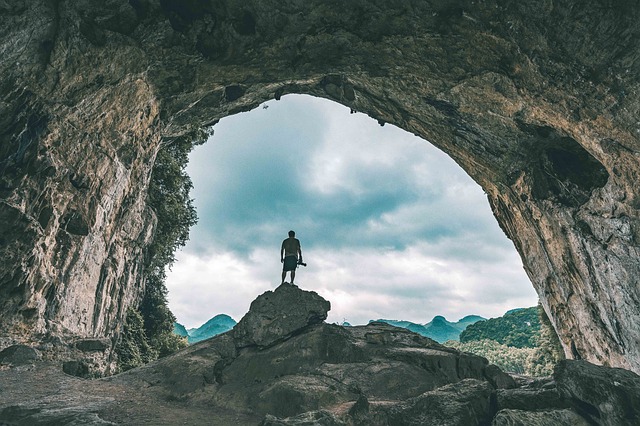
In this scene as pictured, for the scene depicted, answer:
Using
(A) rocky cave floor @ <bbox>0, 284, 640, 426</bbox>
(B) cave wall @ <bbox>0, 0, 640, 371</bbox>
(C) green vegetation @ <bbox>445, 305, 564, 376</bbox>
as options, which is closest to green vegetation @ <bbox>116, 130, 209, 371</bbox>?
(B) cave wall @ <bbox>0, 0, 640, 371</bbox>

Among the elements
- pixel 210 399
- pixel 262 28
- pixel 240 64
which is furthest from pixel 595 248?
pixel 240 64

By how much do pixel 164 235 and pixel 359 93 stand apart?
1703 centimetres

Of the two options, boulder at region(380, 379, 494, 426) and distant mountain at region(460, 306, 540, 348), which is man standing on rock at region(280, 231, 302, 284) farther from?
distant mountain at region(460, 306, 540, 348)

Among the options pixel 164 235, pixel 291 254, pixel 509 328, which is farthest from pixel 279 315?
pixel 509 328

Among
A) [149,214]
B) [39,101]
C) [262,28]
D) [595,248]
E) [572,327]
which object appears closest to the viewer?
[39,101]

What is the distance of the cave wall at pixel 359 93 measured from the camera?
11.2 m

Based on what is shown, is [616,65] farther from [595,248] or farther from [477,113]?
[595,248]

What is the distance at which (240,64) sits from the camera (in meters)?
17.3

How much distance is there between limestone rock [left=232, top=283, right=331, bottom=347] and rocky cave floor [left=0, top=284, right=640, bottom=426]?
40 millimetres

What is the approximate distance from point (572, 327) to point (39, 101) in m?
23.6

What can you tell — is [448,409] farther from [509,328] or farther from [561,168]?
[509,328]

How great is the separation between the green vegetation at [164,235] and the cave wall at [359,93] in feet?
19.4

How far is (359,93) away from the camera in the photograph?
65.7ft

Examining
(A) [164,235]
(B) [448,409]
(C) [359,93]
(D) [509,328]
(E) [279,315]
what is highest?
(C) [359,93]
